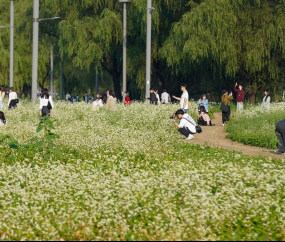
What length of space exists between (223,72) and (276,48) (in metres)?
4.35

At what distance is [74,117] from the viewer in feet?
58.3

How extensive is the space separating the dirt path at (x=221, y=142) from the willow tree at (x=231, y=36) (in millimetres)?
7055

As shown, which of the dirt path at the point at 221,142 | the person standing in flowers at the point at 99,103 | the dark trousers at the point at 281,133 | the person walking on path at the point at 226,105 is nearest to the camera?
the dark trousers at the point at 281,133

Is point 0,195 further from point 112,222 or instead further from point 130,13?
point 130,13

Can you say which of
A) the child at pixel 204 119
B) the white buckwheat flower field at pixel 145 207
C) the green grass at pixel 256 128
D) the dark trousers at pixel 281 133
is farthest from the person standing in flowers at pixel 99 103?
the white buckwheat flower field at pixel 145 207

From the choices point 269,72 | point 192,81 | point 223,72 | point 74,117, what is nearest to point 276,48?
point 269,72

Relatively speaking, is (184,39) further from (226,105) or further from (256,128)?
(256,128)

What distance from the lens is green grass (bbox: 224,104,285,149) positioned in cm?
1357

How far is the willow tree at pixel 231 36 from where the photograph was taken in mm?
25484

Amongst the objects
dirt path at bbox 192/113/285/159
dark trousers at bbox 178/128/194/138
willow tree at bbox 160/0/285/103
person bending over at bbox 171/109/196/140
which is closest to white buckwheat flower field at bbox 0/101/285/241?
dirt path at bbox 192/113/285/159

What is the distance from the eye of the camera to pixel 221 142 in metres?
14.5

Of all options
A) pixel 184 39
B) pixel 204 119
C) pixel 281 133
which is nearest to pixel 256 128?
pixel 281 133

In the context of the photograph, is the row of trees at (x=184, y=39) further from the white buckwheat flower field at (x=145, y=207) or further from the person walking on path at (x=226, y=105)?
the white buckwheat flower field at (x=145, y=207)

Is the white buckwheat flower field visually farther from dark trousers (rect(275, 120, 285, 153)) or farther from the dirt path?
the dirt path
